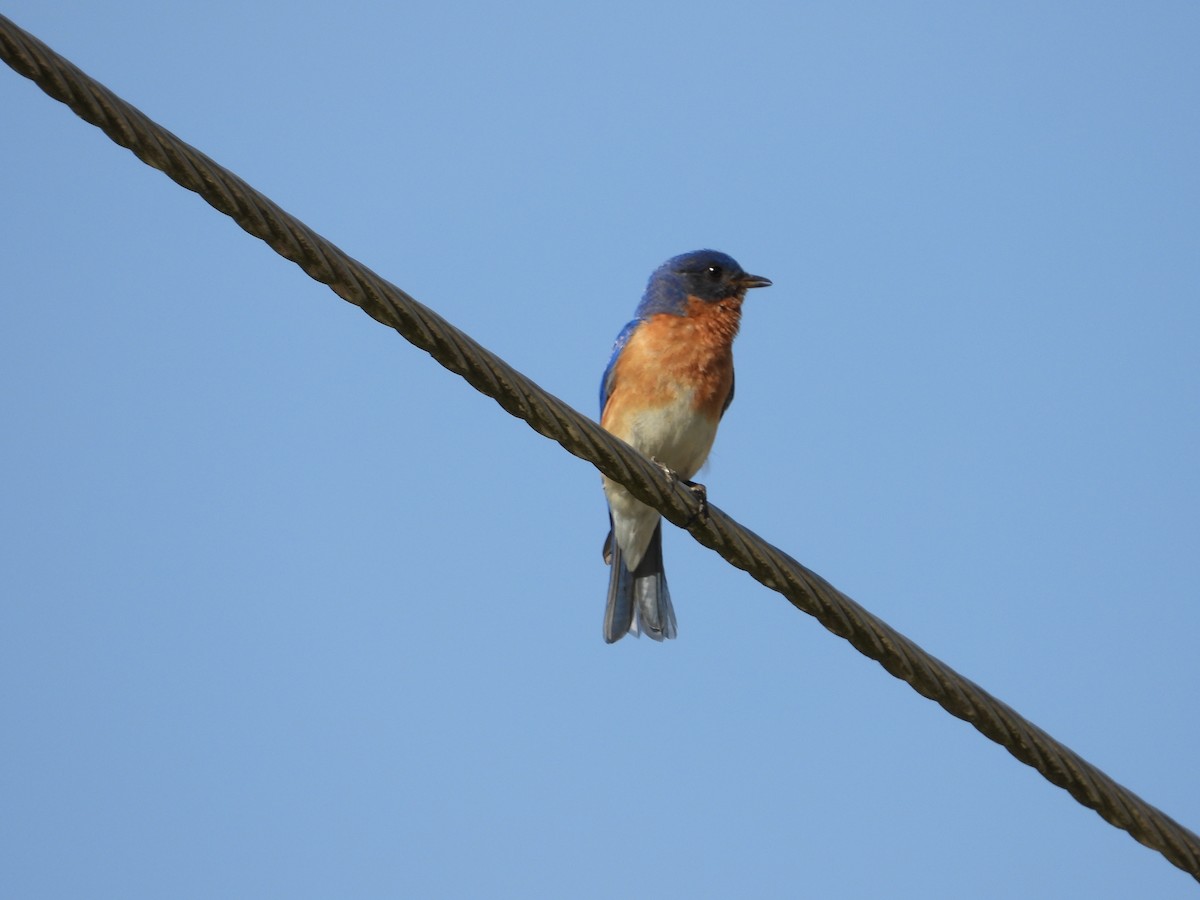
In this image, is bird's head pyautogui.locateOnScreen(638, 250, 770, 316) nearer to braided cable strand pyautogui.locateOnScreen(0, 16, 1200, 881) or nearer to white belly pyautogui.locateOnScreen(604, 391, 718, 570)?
white belly pyautogui.locateOnScreen(604, 391, 718, 570)

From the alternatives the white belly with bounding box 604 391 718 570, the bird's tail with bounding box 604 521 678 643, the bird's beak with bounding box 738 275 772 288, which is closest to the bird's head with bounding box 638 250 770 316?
the bird's beak with bounding box 738 275 772 288

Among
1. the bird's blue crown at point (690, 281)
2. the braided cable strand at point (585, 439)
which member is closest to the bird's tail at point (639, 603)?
the bird's blue crown at point (690, 281)

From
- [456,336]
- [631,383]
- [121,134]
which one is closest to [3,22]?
[121,134]

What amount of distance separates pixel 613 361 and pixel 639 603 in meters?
1.38

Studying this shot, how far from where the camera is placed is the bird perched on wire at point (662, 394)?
8.00 meters

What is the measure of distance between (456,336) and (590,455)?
0.64 m

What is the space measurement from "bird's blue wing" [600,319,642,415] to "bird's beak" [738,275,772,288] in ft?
2.23

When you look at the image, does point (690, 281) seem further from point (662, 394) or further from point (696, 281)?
point (662, 394)

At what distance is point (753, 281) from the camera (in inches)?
346

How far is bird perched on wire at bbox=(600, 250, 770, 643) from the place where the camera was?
26.2ft

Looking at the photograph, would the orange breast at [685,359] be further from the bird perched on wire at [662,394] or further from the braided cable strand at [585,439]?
the braided cable strand at [585,439]

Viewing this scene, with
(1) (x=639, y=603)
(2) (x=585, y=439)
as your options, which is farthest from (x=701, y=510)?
(1) (x=639, y=603)

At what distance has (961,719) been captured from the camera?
15.3 ft

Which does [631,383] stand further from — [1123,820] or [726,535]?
[1123,820]
